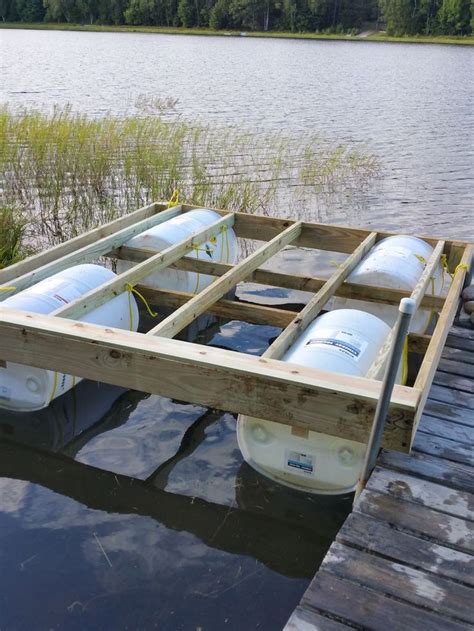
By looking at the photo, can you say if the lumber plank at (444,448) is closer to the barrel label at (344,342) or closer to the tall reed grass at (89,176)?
the barrel label at (344,342)

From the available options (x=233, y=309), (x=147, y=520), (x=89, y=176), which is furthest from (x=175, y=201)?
(x=147, y=520)

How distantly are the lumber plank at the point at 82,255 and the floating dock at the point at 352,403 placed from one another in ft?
0.06

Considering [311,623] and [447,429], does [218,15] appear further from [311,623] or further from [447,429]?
[311,623]

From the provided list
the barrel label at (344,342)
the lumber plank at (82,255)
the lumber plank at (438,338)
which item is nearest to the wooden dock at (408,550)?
the lumber plank at (438,338)

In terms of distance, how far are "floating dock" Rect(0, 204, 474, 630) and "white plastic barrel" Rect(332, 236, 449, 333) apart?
0.61 ft

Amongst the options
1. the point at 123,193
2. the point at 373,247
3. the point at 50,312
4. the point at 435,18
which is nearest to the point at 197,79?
the point at 123,193

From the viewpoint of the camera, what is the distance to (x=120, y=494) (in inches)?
155

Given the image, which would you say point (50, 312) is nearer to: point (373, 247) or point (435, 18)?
point (373, 247)

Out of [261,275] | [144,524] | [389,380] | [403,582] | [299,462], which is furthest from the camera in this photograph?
[261,275]

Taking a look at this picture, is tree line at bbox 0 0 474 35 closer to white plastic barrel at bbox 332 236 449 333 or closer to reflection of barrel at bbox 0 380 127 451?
white plastic barrel at bbox 332 236 449 333

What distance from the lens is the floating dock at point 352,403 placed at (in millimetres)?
2598

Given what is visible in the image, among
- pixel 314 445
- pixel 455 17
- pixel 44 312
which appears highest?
pixel 455 17

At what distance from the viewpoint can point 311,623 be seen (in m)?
2.43

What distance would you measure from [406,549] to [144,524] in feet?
5.04
